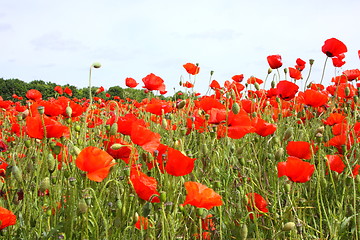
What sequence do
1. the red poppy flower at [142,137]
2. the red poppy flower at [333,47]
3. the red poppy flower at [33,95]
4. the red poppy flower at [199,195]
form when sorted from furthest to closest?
the red poppy flower at [33,95]
the red poppy flower at [333,47]
the red poppy flower at [142,137]
the red poppy flower at [199,195]

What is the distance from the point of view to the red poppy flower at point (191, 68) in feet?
A: 11.6

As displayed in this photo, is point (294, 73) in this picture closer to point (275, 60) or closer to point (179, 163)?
point (275, 60)

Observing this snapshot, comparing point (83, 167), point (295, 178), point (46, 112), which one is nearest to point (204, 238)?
point (295, 178)

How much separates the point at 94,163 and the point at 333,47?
233cm

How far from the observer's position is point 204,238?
6.05ft

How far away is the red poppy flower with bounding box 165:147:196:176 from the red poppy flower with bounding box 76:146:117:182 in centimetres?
23

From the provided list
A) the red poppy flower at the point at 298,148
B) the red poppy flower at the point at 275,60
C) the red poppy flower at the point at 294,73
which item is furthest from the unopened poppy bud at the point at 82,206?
the red poppy flower at the point at 294,73

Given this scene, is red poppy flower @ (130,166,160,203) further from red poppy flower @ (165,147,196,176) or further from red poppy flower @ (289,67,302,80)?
red poppy flower @ (289,67,302,80)

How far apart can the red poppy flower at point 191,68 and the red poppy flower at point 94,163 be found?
2230 mm

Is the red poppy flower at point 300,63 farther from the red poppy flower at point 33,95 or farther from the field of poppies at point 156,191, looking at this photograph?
the red poppy flower at point 33,95

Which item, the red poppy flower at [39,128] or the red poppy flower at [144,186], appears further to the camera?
the red poppy flower at [39,128]

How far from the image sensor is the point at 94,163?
1.38m

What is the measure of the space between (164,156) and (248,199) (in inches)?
17.2

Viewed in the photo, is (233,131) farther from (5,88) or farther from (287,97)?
(5,88)
